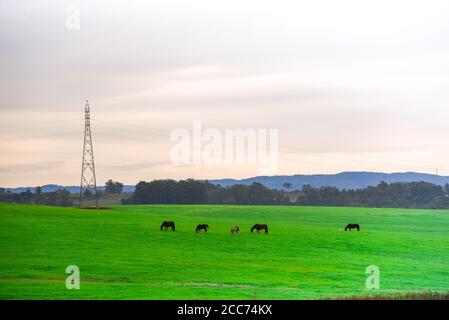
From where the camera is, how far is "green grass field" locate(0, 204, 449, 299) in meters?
36.8

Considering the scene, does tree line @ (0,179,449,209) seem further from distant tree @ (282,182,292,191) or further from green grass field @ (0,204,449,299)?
green grass field @ (0,204,449,299)

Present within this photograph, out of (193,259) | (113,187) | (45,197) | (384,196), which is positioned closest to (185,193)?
(113,187)

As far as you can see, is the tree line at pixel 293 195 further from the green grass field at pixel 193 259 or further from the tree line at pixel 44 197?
the green grass field at pixel 193 259

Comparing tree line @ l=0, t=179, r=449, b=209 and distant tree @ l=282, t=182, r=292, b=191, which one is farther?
distant tree @ l=282, t=182, r=292, b=191

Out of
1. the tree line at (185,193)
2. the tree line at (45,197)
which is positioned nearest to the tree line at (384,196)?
the tree line at (185,193)

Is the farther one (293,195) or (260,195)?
(293,195)

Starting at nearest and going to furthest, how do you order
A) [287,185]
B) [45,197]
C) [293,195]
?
[45,197] < [287,185] < [293,195]

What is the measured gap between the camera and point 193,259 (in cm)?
4791

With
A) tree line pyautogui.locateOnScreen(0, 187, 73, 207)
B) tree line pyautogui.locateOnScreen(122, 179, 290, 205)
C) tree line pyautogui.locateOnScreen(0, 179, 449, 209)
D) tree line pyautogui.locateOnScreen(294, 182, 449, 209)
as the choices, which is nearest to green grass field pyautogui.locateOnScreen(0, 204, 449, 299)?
tree line pyautogui.locateOnScreen(0, 187, 73, 207)

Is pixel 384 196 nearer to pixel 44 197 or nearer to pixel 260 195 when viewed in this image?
pixel 260 195
